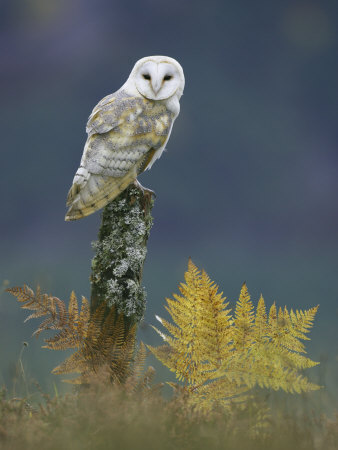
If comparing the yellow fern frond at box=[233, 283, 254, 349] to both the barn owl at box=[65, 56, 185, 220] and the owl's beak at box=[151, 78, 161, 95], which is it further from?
the owl's beak at box=[151, 78, 161, 95]

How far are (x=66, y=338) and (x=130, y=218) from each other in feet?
3.88

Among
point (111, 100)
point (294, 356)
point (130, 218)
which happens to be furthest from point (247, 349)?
point (111, 100)

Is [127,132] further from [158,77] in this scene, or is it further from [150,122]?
[158,77]

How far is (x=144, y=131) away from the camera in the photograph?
402 centimetres

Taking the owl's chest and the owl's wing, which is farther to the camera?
the owl's chest

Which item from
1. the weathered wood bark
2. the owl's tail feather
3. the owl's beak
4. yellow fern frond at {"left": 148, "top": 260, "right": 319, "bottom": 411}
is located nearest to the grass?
yellow fern frond at {"left": 148, "top": 260, "right": 319, "bottom": 411}

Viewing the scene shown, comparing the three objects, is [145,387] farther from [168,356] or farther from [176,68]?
[176,68]

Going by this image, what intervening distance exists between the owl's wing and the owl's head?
10 cm

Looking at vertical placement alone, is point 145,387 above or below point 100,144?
below

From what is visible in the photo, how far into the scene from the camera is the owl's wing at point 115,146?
3705 mm

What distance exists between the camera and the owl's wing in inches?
146

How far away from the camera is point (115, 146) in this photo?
3.87 meters

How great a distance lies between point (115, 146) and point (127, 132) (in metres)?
0.18

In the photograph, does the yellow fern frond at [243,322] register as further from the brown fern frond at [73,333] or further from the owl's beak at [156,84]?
the owl's beak at [156,84]
